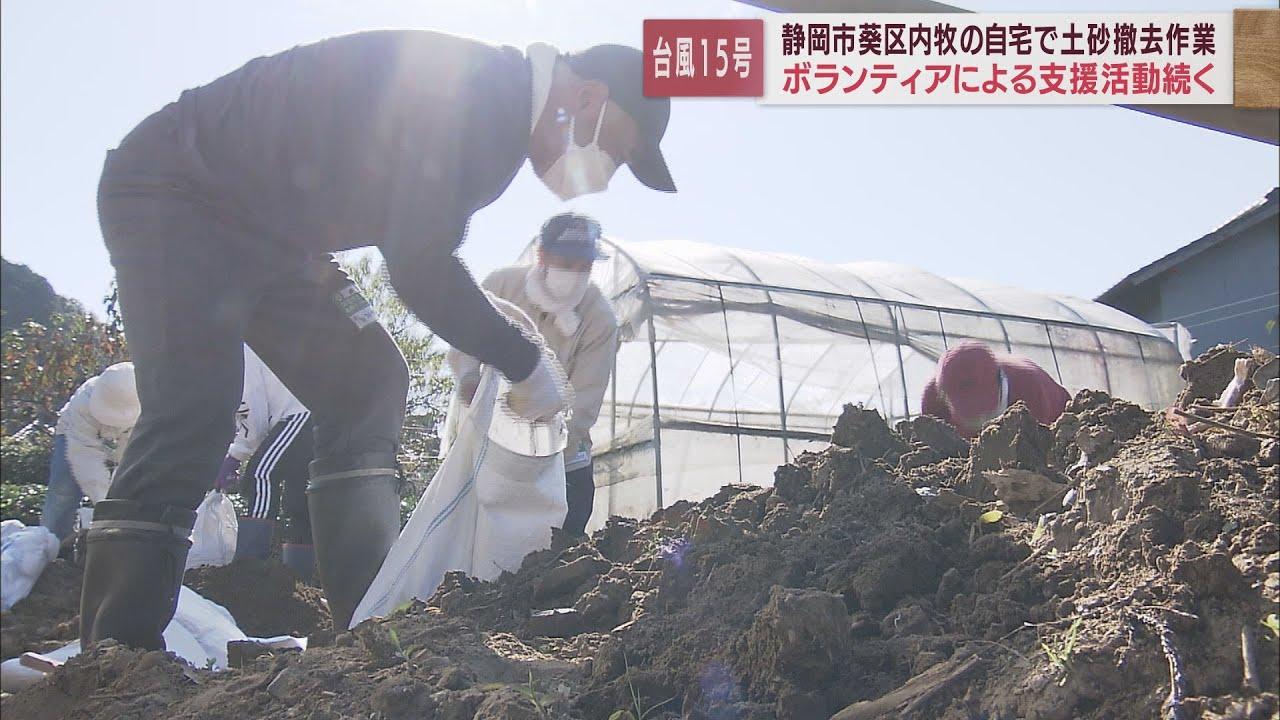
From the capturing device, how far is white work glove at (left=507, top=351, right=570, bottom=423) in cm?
222

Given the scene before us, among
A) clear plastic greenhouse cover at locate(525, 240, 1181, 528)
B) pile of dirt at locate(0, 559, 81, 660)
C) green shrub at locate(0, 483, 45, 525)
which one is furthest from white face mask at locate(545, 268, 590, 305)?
green shrub at locate(0, 483, 45, 525)

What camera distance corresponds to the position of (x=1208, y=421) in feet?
4.21

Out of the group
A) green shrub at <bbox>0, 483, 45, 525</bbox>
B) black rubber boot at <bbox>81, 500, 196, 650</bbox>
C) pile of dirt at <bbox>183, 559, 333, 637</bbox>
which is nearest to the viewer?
black rubber boot at <bbox>81, 500, 196, 650</bbox>

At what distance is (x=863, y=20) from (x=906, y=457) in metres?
1.03

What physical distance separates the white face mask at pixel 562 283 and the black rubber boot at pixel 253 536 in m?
1.72

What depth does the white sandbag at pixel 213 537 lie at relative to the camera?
408 cm

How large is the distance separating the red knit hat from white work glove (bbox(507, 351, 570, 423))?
1.58 m

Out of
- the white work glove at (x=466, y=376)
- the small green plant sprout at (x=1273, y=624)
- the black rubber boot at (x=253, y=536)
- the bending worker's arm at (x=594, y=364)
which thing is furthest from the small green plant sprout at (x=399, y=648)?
the black rubber boot at (x=253, y=536)

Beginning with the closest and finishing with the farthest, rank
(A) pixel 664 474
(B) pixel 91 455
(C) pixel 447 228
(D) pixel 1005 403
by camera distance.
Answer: (C) pixel 447 228
(D) pixel 1005 403
(B) pixel 91 455
(A) pixel 664 474

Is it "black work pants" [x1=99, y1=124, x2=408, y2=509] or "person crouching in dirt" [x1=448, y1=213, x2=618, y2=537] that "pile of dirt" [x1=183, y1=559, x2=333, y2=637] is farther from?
"black work pants" [x1=99, y1=124, x2=408, y2=509]

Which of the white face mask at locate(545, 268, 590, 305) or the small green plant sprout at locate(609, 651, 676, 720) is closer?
the small green plant sprout at locate(609, 651, 676, 720)

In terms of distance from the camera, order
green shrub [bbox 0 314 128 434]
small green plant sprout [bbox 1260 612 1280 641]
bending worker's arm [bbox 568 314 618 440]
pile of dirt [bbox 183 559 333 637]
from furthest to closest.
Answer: green shrub [bbox 0 314 128 434]
bending worker's arm [bbox 568 314 618 440]
pile of dirt [bbox 183 559 333 637]
small green plant sprout [bbox 1260 612 1280 641]

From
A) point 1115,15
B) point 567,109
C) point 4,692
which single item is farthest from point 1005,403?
point 4,692

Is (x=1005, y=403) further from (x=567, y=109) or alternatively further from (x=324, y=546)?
(x=324, y=546)
